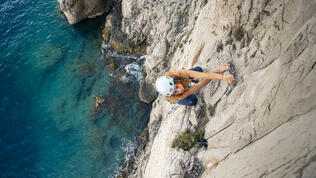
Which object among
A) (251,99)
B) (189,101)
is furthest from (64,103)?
(251,99)

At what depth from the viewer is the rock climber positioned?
9.78 metres

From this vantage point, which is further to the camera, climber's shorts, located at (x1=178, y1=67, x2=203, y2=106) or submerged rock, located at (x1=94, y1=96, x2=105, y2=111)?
submerged rock, located at (x1=94, y1=96, x2=105, y2=111)

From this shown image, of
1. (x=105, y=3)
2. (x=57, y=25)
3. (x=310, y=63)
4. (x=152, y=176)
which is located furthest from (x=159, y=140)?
(x=57, y=25)

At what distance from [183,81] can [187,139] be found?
372cm

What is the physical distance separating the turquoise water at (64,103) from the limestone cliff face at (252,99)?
5.10 m

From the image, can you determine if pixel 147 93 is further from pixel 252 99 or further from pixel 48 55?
pixel 48 55

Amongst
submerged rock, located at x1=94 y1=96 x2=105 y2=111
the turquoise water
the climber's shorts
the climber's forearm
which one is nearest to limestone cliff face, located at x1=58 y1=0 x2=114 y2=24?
the turquoise water

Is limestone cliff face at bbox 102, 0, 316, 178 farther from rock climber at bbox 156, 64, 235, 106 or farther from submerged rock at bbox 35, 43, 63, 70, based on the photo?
submerged rock at bbox 35, 43, 63, 70

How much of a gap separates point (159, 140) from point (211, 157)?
4.91m

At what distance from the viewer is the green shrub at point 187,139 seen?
41.2 feet

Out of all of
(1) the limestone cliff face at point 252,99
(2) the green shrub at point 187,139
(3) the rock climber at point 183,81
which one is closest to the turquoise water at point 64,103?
(1) the limestone cliff face at point 252,99

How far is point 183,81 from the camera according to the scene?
1068 centimetres

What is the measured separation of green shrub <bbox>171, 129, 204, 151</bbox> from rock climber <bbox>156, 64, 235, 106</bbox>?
306 cm

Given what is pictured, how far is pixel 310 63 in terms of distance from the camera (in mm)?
7695
